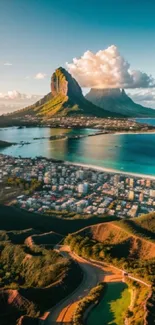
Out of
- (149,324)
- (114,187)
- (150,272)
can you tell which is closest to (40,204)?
(114,187)

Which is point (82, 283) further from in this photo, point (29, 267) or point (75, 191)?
point (75, 191)

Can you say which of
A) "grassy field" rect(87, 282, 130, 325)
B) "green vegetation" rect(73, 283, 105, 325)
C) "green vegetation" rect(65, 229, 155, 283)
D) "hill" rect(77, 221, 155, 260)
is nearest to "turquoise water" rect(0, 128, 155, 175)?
"hill" rect(77, 221, 155, 260)

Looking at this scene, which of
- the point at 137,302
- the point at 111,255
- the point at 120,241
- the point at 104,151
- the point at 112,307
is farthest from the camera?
the point at 104,151

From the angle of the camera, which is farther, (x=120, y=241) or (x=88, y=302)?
(x=120, y=241)

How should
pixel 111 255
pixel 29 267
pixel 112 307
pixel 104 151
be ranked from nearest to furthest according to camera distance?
pixel 112 307, pixel 111 255, pixel 29 267, pixel 104 151

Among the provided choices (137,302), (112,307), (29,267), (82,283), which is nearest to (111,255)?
(82,283)

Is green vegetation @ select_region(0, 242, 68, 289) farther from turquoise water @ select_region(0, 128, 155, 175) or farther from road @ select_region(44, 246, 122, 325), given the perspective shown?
turquoise water @ select_region(0, 128, 155, 175)
